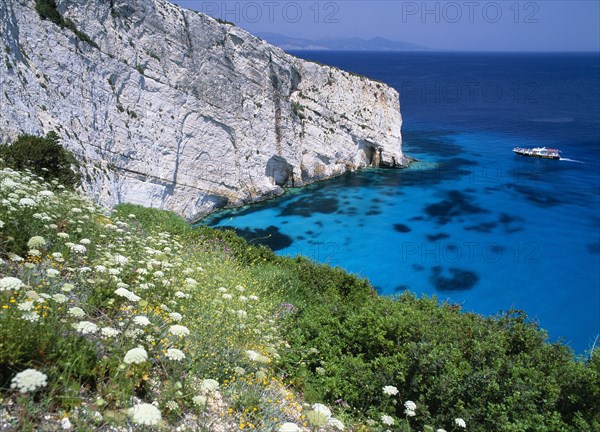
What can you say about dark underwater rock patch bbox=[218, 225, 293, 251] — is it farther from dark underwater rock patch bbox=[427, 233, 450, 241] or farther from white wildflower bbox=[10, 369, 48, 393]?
white wildflower bbox=[10, 369, 48, 393]

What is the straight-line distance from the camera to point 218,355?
5445 mm

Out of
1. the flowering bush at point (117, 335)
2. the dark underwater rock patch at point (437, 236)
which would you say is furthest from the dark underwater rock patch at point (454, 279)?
the flowering bush at point (117, 335)

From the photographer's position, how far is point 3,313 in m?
3.95

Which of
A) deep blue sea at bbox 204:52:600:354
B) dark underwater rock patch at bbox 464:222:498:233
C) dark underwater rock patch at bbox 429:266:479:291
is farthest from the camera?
dark underwater rock patch at bbox 464:222:498:233

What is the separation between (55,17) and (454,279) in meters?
26.4

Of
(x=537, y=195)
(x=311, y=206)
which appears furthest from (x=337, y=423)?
(x=537, y=195)

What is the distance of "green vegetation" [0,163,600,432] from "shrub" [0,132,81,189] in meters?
5.19

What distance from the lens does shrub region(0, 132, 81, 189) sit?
13.3 meters

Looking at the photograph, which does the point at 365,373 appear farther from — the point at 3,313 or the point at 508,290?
the point at 508,290

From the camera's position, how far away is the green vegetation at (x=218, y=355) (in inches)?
155

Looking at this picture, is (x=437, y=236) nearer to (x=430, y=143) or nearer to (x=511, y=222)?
(x=511, y=222)

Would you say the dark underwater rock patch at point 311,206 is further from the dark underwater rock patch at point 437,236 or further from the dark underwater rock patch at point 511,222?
the dark underwater rock patch at point 511,222

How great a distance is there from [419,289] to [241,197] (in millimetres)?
16680

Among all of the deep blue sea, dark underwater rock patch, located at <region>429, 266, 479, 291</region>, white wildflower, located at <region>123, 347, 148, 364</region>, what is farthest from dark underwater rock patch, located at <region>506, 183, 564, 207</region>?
white wildflower, located at <region>123, 347, 148, 364</region>
